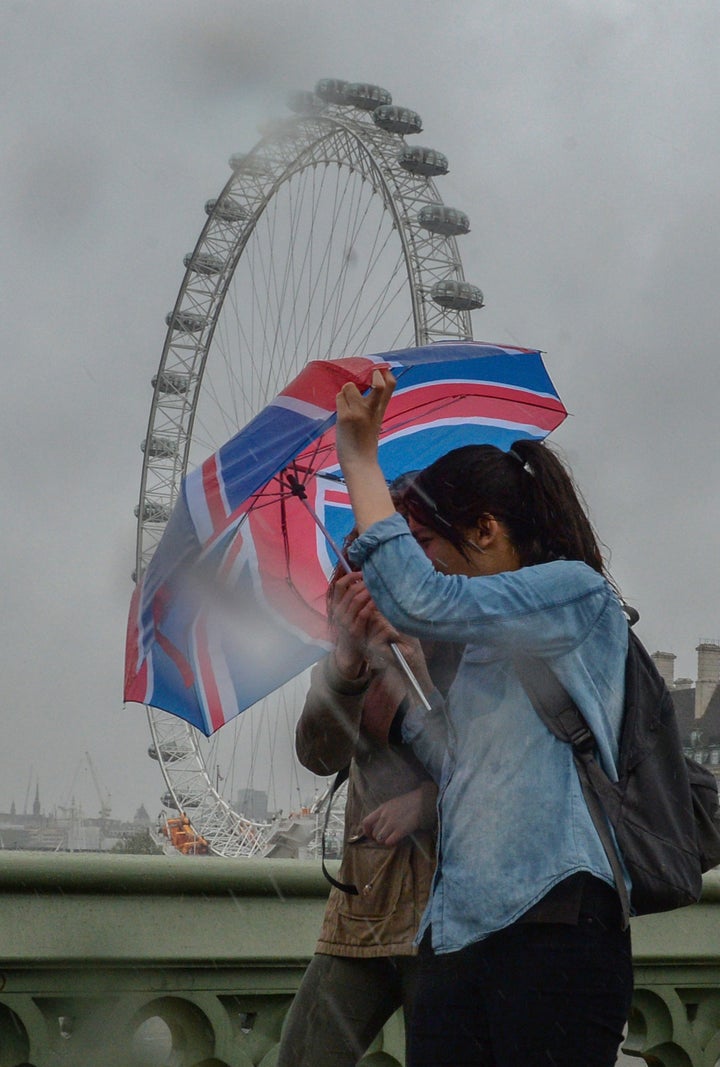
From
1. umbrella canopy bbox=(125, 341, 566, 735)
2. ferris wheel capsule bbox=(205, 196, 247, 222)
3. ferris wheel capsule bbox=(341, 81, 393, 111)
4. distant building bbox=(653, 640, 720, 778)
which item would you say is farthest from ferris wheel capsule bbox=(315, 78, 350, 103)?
umbrella canopy bbox=(125, 341, 566, 735)

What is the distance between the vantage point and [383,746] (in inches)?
89.8

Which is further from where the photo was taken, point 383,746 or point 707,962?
point 707,962

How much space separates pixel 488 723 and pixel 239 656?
1.09 meters

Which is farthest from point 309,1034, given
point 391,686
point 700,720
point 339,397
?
point 700,720

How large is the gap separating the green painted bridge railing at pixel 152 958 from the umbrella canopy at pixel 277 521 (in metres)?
0.38

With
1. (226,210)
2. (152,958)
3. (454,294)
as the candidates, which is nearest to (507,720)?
(152,958)

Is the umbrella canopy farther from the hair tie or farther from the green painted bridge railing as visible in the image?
the hair tie

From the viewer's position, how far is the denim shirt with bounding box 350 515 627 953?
5.70ft

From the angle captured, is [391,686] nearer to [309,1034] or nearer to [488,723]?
[488,723]

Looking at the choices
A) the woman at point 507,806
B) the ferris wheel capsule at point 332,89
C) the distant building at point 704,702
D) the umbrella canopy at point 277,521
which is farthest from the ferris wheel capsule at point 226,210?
the woman at point 507,806

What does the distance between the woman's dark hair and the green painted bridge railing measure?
888 mm

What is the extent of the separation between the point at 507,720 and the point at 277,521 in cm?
132

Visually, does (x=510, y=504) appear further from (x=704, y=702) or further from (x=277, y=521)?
(x=704, y=702)

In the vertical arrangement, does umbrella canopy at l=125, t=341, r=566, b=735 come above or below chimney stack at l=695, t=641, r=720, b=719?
below
